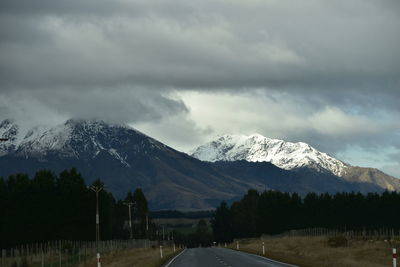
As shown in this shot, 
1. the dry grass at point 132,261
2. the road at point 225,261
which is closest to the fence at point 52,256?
the dry grass at point 132,261

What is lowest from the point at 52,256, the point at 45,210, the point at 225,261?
the point at 225,261

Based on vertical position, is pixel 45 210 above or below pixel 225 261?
above

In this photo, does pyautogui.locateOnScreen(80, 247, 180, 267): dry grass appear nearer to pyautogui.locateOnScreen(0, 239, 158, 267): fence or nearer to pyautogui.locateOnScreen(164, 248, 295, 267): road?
pyautogui.locateOnScreen(164, 248, 295, 267): road

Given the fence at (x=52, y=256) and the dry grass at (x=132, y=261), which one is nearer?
the dry grass at (x=132, y=261)

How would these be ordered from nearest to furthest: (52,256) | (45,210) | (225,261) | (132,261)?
(225,261) < (132,261) < (52,256) < (45,210)

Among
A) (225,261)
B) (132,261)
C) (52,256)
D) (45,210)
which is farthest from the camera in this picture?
(45,210)

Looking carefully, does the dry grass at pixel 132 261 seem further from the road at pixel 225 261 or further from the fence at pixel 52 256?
the fence at pixel 52 256

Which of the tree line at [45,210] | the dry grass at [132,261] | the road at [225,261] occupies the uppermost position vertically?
the tree line at [45,210]

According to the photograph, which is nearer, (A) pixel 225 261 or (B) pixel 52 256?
(A) pixel 225 261

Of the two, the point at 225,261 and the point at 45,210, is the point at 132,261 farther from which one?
the point at 45,210

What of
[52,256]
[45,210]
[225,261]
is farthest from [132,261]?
[45,210]

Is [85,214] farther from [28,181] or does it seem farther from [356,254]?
[356,254]

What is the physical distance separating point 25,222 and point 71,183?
17.9m

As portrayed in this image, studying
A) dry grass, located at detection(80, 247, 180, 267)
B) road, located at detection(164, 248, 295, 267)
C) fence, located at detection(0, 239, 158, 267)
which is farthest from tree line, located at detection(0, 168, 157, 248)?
road, located at detection(164, 248, 295, 267)
